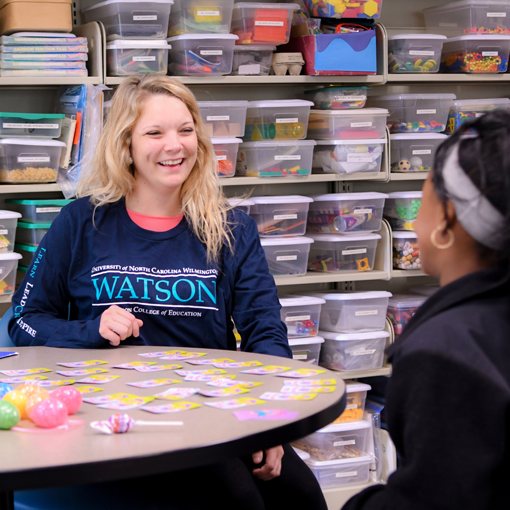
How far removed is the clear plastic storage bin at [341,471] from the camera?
9.64 ft

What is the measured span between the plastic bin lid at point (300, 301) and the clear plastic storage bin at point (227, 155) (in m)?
0.55

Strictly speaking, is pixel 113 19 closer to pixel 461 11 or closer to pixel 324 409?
pixel 461 11

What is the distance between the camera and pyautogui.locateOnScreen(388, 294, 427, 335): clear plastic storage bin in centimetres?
310

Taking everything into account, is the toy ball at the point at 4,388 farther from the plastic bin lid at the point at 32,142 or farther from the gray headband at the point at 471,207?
the plastic bin lid at the point at 32,142

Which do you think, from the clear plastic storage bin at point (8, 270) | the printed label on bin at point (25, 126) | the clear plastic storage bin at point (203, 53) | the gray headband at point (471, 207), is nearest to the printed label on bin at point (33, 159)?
the printed label on bin at point (25, 126)

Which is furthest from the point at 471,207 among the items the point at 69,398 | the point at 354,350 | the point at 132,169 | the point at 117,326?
the point at 354,350

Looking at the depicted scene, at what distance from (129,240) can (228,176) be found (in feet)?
3.42

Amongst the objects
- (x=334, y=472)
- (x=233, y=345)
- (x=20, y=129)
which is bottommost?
(x=334, y=472)

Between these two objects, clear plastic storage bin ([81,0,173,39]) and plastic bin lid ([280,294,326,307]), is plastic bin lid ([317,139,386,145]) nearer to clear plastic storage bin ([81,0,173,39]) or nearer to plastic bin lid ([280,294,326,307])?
plastic bin lid ([280,294,326,307])

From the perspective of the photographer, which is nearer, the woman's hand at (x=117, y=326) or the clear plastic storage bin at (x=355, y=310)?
the woman's hand at (x=117, y=326)

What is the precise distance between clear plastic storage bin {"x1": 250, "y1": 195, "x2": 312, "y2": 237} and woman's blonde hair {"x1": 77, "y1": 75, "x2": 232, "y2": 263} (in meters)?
0.91

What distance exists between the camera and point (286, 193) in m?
3.22

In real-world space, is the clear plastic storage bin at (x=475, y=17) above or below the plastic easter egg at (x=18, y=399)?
above

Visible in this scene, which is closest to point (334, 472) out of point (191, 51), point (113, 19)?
point (191, 51)
